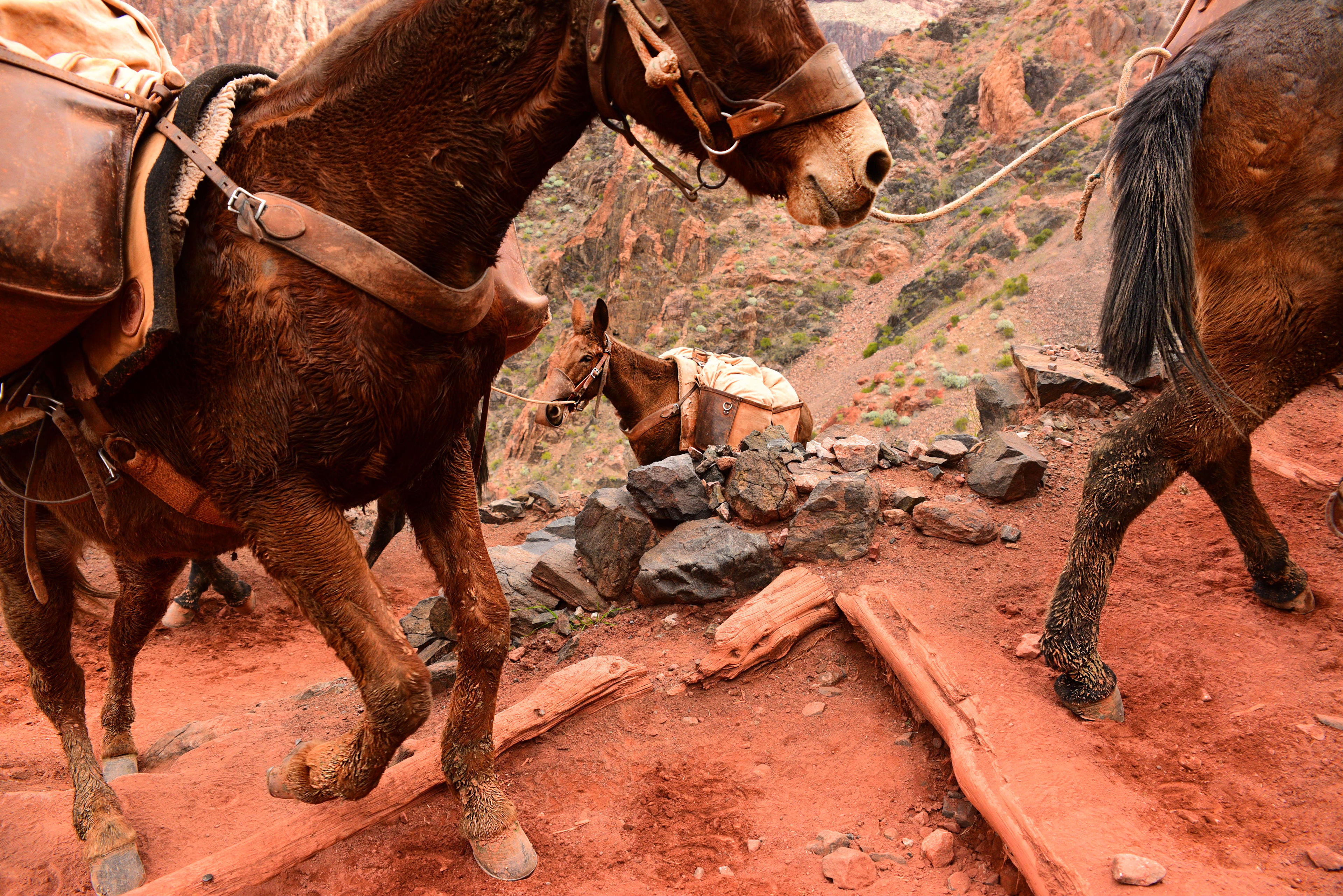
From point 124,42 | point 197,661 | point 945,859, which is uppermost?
point 124,42

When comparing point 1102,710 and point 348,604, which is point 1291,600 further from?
point 348,604

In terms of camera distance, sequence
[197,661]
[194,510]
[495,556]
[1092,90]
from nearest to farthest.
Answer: [194,510] < [495,556] < [197,661] < [1092,90]

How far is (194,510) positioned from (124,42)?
165 centimetres

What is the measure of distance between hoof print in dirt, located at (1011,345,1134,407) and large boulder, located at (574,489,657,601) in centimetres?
343

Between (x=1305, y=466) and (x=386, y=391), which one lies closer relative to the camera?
(x=386, y=391)

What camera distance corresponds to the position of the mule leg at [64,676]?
293 cm

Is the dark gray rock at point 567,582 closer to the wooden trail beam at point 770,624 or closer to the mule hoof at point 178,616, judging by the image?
the wooden trail beam at point 770,624

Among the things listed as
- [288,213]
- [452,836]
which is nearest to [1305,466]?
[452,836]

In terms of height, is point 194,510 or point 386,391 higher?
point 386,391

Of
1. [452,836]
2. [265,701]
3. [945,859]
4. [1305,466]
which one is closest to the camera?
[945,859]

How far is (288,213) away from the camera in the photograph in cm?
194

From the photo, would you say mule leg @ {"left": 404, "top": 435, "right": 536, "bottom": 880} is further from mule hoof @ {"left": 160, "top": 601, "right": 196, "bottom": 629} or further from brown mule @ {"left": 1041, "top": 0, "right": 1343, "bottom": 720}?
mule hoof @ {"left": 160, "top": 601, "right": 196, "bottom": 629}

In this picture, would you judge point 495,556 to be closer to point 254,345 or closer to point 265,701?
point 265,701

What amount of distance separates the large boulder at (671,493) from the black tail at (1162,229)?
2.62 metres
